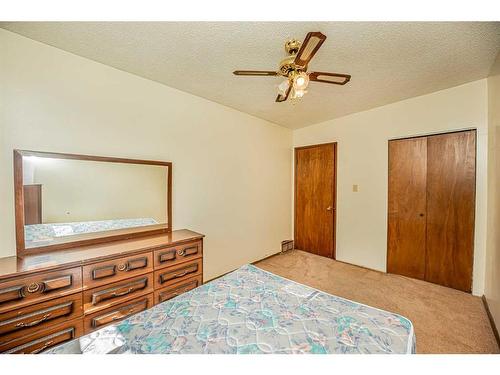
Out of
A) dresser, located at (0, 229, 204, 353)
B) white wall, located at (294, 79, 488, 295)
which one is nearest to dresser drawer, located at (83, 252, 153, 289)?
dresser, located at (0, 229, 204, 353)

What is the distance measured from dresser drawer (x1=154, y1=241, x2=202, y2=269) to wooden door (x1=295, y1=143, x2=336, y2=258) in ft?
7.79

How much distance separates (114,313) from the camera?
5.03ft

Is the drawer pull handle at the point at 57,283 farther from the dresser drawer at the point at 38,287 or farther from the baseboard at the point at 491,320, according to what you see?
the baseboard at the point at 491,320

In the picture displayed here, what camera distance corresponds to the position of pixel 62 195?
5.49 ft

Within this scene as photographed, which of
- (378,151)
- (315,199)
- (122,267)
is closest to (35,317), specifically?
(122,267)

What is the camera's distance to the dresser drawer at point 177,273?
178 cm

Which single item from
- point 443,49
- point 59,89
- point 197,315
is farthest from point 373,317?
point 59,89

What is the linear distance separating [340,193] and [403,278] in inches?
56.7

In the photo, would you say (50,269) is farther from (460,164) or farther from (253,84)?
(460,164)

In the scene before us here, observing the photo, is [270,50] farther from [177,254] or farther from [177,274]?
[177,274]

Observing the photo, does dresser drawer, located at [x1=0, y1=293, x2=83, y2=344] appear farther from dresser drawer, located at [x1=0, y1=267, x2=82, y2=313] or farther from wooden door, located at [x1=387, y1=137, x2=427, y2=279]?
wooden door, located at [x1=387, y1=137, x2=427, y2=279]

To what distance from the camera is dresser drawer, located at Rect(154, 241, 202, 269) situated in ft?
5.84

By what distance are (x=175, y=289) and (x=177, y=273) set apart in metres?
0.15

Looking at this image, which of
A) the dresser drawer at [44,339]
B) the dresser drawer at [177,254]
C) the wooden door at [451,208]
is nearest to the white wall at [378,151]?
the wooden door at [451,208]
